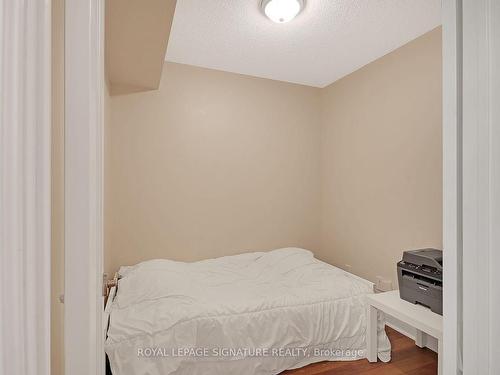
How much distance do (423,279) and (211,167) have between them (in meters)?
2.25

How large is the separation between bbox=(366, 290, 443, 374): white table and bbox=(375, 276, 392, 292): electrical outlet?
0.45 m

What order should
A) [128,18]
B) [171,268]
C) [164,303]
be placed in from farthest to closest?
1. [171,268]
2. [164,303]
3. [128,18]

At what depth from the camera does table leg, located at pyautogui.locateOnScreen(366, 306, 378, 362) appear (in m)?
2.11

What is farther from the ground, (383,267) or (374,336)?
(383,267)

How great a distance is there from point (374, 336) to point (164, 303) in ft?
5.08

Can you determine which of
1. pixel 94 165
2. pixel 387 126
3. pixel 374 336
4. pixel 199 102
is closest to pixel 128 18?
pixel 94 165

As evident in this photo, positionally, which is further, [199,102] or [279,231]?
[279,231]

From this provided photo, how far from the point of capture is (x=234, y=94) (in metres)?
3.36

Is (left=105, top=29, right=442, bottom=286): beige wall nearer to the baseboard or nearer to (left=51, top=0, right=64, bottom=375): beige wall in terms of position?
the baseboard

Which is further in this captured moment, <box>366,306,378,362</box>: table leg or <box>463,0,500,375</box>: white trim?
<box>366,306,378,362</box>: table leg

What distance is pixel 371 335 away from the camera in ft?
6.98

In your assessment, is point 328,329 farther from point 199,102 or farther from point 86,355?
point 199,102
